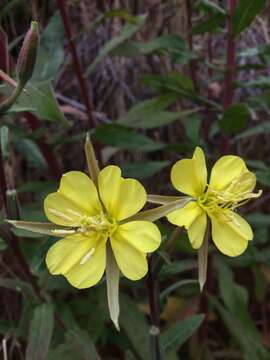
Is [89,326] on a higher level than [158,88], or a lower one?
lower

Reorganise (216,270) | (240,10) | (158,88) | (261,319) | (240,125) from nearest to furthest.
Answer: (240,10) → (240,125) → (158,88) → (216,270) → (261,319)

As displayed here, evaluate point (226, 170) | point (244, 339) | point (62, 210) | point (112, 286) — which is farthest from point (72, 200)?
point (244, 339)

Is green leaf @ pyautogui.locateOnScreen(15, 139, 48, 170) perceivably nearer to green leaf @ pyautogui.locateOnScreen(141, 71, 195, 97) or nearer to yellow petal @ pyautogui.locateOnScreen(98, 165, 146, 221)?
green leaf @ pyautogui.locateOnScreen(141, 71, 195, 97)

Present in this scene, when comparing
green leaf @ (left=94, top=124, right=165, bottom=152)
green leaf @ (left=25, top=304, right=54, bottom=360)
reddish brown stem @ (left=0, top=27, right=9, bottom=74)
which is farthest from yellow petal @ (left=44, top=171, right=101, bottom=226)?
green leaf @ (left=94, top=124, right=165, bottom=152)

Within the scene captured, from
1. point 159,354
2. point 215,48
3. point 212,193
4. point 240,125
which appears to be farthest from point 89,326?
point 215,48

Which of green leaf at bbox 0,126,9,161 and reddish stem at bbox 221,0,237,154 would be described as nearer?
green leaf at bbox 0,126,9,161

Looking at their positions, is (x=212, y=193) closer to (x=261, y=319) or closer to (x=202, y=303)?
(x=202, y=303)

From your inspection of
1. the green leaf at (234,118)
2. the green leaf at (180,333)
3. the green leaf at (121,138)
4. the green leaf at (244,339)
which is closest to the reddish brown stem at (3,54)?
the green leaf at (121,138)
